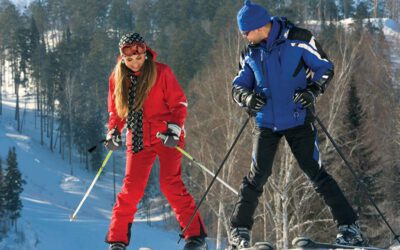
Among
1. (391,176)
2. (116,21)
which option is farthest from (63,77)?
(391,176)

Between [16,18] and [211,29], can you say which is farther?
[16,18]

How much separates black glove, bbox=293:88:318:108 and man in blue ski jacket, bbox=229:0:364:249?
0.07 feet

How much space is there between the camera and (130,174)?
4703 millimetres

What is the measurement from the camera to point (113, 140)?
4910mm

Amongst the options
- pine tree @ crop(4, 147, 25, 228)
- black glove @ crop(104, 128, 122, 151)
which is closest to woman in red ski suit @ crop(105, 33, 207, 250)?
black glove @ crop(104, 128, 122, 151)

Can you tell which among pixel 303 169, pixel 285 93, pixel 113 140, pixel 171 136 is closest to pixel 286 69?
pixel 285 93

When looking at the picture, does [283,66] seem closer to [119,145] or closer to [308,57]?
[308,57]

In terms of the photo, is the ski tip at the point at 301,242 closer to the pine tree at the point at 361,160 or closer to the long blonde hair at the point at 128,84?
the long blonde hair at the point at 128,84

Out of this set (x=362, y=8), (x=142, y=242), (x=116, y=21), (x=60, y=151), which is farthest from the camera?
(x=116, y=21)

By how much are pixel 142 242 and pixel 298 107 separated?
3301 centimetres

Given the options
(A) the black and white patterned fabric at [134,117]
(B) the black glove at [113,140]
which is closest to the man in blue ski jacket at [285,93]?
(A) the black and white patterned fabric at [134,117]

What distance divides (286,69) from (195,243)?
152 cm

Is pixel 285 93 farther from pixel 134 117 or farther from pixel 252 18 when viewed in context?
pixel 134 117

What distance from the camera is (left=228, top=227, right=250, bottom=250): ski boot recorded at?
4.35 m
